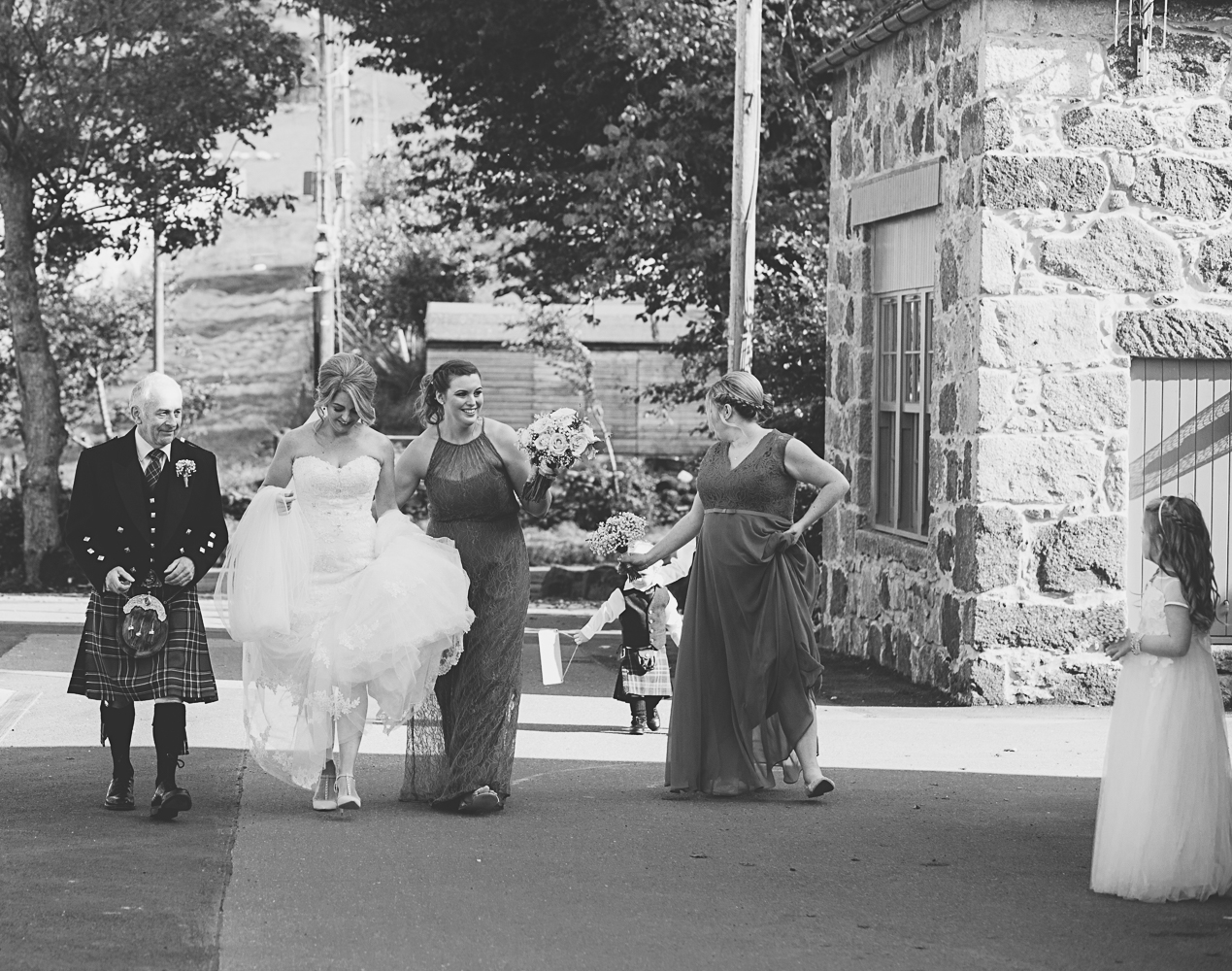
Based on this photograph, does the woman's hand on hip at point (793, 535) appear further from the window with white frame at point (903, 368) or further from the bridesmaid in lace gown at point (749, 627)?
the window with white frame at point (903, 368)

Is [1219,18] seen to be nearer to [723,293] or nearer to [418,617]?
[418,617]

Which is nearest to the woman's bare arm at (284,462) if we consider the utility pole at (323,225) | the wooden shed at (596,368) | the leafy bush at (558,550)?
the leafy bush at (558,550)

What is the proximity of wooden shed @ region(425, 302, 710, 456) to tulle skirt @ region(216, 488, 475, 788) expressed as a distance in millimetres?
24526

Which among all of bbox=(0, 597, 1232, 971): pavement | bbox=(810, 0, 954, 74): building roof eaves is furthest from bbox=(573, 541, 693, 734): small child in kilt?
bbox=(810, 0, 954, 74): building roof eaves

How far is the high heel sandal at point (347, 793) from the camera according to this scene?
315 inches

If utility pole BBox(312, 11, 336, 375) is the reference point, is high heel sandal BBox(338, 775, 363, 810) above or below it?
below

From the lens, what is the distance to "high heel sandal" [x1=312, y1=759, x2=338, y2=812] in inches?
315

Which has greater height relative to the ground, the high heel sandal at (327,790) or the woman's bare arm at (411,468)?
the woman's bare arm at (411,468)

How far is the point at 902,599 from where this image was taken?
12781 mm

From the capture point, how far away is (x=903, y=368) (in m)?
13.3

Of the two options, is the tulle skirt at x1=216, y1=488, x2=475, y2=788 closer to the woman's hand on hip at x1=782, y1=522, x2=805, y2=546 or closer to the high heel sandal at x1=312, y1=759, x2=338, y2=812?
the high heel sandal at x1=312, y1=759, x2=338, y2=812

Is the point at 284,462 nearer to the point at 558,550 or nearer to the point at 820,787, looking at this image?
the point at 820,787
